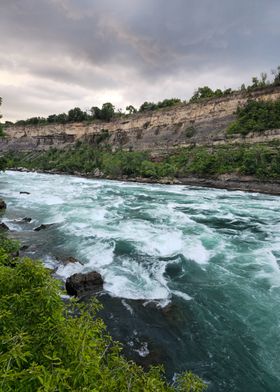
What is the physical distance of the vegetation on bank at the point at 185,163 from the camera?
37406 mm

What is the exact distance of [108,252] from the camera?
12.6m

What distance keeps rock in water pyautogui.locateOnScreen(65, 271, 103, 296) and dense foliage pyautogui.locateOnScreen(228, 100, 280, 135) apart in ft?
142

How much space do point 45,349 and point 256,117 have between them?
52200mm

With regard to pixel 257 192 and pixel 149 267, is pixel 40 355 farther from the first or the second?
pixel 257 192

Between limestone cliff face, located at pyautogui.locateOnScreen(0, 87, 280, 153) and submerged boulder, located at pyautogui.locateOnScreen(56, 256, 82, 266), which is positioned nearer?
submerged boulder, located at pyautogui.locateOnScreen(56, 256, 82, 266)

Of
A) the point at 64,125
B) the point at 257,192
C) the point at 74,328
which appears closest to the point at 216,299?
the point at 74,328

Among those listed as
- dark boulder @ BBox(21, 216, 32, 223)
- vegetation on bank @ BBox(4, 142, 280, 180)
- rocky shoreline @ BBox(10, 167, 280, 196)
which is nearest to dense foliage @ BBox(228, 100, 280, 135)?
vegetation on bank @ BBox(4, 142, 280, 180)

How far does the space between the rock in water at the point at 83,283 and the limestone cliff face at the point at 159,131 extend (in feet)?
137

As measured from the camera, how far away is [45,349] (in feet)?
8.09

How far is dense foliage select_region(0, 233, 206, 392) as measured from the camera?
2100 millimetres

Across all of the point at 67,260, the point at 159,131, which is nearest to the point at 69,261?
the point at 67,260

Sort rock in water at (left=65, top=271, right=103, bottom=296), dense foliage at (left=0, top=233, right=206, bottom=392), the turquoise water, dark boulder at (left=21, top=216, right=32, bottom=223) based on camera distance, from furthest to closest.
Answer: dark boulder at (left=21, top=216, right=32, bottom=223)
rock in water at (left=65, top=271, right=103, bottom=296)
the turquoise water
dense foliage at (left=0, top=233, right=206, bottom=392)

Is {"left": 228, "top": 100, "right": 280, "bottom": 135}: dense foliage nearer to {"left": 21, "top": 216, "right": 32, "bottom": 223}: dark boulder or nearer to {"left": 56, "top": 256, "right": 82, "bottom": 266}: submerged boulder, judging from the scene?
{"left": 21, "top": 216, "right": 32, "bottom": 223}: dark boulder

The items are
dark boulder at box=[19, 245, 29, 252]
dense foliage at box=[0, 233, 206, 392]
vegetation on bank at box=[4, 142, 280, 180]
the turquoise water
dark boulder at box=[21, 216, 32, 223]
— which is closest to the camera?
dense foliage at box=[0, 233, 206, 392]
